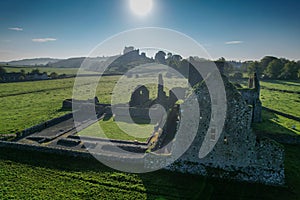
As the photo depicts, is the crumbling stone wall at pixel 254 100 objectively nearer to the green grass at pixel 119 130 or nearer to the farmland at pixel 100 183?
the farmland at pixel 100 183

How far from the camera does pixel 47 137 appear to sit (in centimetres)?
1998

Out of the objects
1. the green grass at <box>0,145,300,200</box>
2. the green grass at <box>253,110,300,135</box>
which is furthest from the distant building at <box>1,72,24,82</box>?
the green grass at <box>253,110,300,135</box>

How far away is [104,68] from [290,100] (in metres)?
106

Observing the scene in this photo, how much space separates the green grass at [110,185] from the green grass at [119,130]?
22.3ft

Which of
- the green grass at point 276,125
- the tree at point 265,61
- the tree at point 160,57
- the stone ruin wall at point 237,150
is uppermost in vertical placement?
the tree at point 160,57


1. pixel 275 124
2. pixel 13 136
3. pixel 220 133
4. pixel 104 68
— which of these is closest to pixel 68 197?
pixel 220 133

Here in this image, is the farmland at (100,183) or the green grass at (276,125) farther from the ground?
the green grass at (276,125)

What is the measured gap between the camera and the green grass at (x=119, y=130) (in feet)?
68.9

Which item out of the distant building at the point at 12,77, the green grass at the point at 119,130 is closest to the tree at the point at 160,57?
the distant building at the point at 12,77

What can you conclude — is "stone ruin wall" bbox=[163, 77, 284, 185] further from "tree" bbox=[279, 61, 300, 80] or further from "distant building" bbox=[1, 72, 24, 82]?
"tree" bbox=[279, 61, 300, 80]

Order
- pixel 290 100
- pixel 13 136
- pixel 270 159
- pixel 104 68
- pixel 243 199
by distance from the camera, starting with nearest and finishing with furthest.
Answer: pixel 243 199 < pixel 270 159 < pixel 13 136 < pixel 290 100 < pixel 104 68

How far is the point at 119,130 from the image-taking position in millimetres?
23016

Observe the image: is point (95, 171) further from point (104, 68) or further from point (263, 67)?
point (104, 68)

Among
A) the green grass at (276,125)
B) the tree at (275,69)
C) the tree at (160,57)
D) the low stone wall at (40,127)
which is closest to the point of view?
the low stone wall at (40,127)
